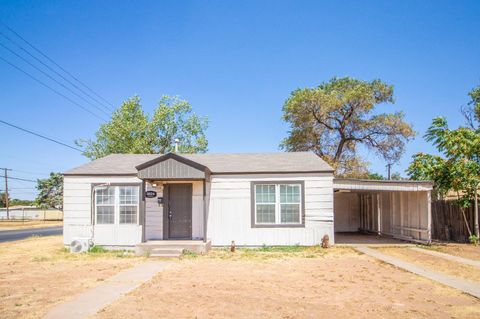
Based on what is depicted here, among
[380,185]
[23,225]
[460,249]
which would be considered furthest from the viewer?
[23,225]

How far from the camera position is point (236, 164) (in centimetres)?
1656

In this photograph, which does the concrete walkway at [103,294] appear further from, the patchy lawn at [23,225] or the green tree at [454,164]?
the patchy lawn at [23,225]

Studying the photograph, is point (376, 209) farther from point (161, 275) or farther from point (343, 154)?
point (161, 275)

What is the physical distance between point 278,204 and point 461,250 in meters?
6.89

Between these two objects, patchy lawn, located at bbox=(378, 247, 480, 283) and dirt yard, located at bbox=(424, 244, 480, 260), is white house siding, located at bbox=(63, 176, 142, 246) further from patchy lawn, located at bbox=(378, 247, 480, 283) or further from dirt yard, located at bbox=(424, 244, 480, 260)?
dirt yard, located at bbox=(424, 244, 480, 260)

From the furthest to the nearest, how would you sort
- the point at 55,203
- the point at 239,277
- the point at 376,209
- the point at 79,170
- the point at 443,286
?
the point at 55,203 < the point at 376,209 < the point at 79,170 < the point at 239,277 < the point at 443,286

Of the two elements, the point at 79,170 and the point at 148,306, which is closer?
the point at 148,306

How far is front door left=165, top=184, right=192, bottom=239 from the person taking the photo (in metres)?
15.6

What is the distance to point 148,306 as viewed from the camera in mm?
7129

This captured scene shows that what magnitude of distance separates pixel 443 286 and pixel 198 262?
266 inches

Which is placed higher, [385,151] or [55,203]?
[385,151]

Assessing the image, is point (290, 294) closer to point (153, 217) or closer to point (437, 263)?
point (437, 263)

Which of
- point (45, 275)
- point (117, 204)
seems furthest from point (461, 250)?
point (45, 275)

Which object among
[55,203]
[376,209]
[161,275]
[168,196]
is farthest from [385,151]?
[55,203]
